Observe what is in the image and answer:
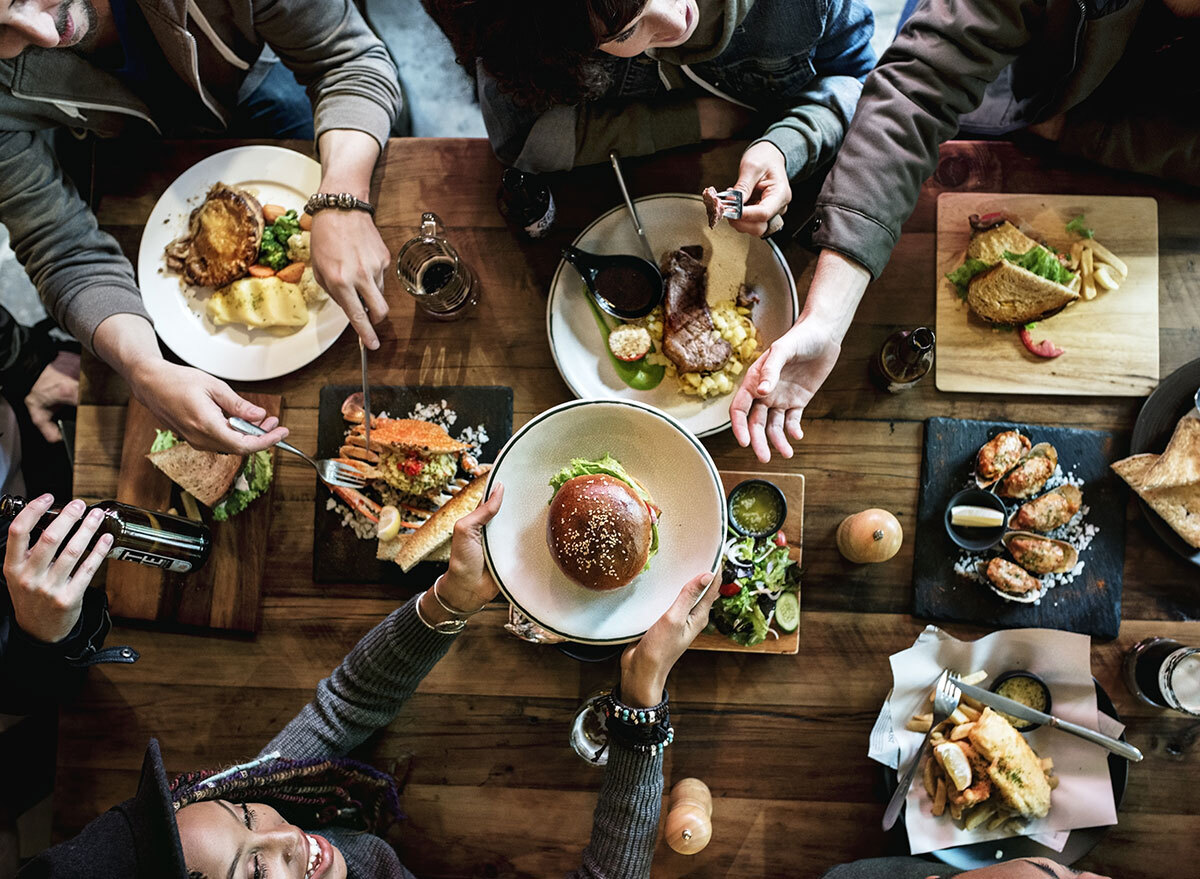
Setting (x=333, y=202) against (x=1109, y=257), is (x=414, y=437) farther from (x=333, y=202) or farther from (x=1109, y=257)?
(x=1109, y=257)

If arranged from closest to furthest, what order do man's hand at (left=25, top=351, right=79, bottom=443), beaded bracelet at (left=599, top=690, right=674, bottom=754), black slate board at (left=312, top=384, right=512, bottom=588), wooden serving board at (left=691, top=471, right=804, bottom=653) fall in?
beaded bracelet at (left=599, top=690, right=674, bottom=754) < wooden serving board at (left=691, top=471, right=804, bottom=653) < black slate board at (left=312, top=384, right=512, bottom=588) < man's hand at (left=25, top=351, right=79, bottom=443)

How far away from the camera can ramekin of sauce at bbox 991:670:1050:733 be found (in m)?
1.84

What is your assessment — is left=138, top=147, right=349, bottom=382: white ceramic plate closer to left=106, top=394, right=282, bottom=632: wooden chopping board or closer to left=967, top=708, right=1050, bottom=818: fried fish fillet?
left=106, top=394, right=282, bottom=632: wooden chopping board

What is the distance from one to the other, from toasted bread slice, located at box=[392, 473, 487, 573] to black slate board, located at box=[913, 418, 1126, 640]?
1214 mm

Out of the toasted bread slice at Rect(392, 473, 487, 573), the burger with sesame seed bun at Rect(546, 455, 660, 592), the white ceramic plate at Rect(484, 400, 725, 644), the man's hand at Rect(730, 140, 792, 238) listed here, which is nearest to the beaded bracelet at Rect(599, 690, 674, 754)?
the white ceramic plate at Rect(484, 400, 725, 644)

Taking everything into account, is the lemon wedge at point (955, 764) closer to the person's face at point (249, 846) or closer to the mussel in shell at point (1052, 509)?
the mussel in shell at point (1052, 509)

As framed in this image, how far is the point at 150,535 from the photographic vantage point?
1872mm

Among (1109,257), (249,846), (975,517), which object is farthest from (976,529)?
(249,846)

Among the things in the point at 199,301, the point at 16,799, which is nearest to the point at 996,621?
the point at 199,301

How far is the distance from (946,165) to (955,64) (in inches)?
10.9

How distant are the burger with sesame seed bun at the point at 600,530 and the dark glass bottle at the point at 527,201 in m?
0.77

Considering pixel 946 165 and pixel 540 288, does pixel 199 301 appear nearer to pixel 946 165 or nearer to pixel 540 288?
pixel 540 288

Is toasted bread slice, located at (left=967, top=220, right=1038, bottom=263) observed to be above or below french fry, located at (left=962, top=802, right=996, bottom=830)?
above

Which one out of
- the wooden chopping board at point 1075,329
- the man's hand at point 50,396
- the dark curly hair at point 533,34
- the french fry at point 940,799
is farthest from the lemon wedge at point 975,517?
the man's hand at point 50,396
